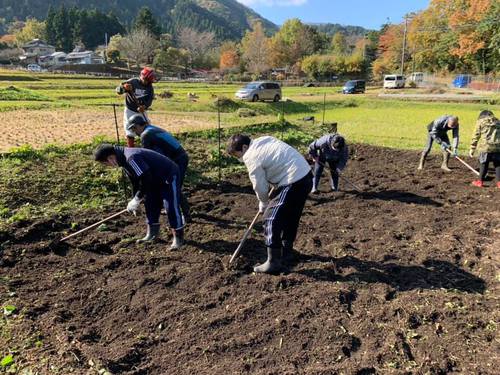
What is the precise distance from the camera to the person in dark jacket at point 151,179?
4.26 metres

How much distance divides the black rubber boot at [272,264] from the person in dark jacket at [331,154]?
107 inches

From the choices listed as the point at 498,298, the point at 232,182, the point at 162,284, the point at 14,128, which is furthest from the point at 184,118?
the point at 498,298

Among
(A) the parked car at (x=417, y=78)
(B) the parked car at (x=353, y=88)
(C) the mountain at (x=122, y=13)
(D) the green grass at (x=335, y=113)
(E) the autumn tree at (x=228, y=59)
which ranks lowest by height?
(D) the green grass at (x=335, y=113)

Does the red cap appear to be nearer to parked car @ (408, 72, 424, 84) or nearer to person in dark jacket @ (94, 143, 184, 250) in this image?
person in dark jacket @ (94, 143, 184, 250)

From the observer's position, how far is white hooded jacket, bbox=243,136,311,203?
153 inches

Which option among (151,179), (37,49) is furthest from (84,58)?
(151,179)

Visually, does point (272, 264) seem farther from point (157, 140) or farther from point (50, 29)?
point (50, 29)

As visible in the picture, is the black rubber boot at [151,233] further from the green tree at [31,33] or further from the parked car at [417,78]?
the green tree at [31,33]

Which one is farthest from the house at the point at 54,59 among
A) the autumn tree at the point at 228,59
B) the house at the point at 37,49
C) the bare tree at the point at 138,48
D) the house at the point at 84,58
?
the autumn tree at the point at 228,59

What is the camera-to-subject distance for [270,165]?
13.0 feet

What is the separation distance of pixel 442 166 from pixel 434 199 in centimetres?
236

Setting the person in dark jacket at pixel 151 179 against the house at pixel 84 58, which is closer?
the person in dark jacket at pixel 151 179

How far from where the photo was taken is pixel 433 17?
176ft

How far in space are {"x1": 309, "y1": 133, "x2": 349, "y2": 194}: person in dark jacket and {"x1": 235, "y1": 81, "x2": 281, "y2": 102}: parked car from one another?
16324 mm
